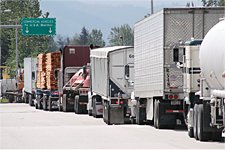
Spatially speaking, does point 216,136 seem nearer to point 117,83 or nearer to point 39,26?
point 117,83

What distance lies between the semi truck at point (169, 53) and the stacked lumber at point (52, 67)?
22149 mm

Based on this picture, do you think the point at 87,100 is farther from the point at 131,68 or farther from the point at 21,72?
the point at 21,72

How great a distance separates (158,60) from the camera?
29.4 m

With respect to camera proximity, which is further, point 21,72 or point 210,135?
point 21,72

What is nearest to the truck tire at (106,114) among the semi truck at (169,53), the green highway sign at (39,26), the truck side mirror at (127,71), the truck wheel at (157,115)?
the truck side mirror at (127,71)

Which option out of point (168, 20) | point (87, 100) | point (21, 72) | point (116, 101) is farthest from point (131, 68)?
point (21, 72)

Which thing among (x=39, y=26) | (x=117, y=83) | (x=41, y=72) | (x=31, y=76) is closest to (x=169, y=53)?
(x=117, y=83)

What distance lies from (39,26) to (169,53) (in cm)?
4123

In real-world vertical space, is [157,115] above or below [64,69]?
below

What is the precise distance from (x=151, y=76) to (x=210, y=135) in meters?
7.24

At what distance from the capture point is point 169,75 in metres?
28.6

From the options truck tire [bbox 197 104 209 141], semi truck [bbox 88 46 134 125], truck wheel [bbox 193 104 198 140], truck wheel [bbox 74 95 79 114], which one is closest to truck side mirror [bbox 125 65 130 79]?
semi truck [bbox 88 46 134 125]

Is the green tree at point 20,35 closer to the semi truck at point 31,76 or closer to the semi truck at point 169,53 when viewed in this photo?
the semi truck at point 31,76

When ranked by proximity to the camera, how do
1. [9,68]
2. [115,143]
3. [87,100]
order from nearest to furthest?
[115,143], [87,100], [9,68]
